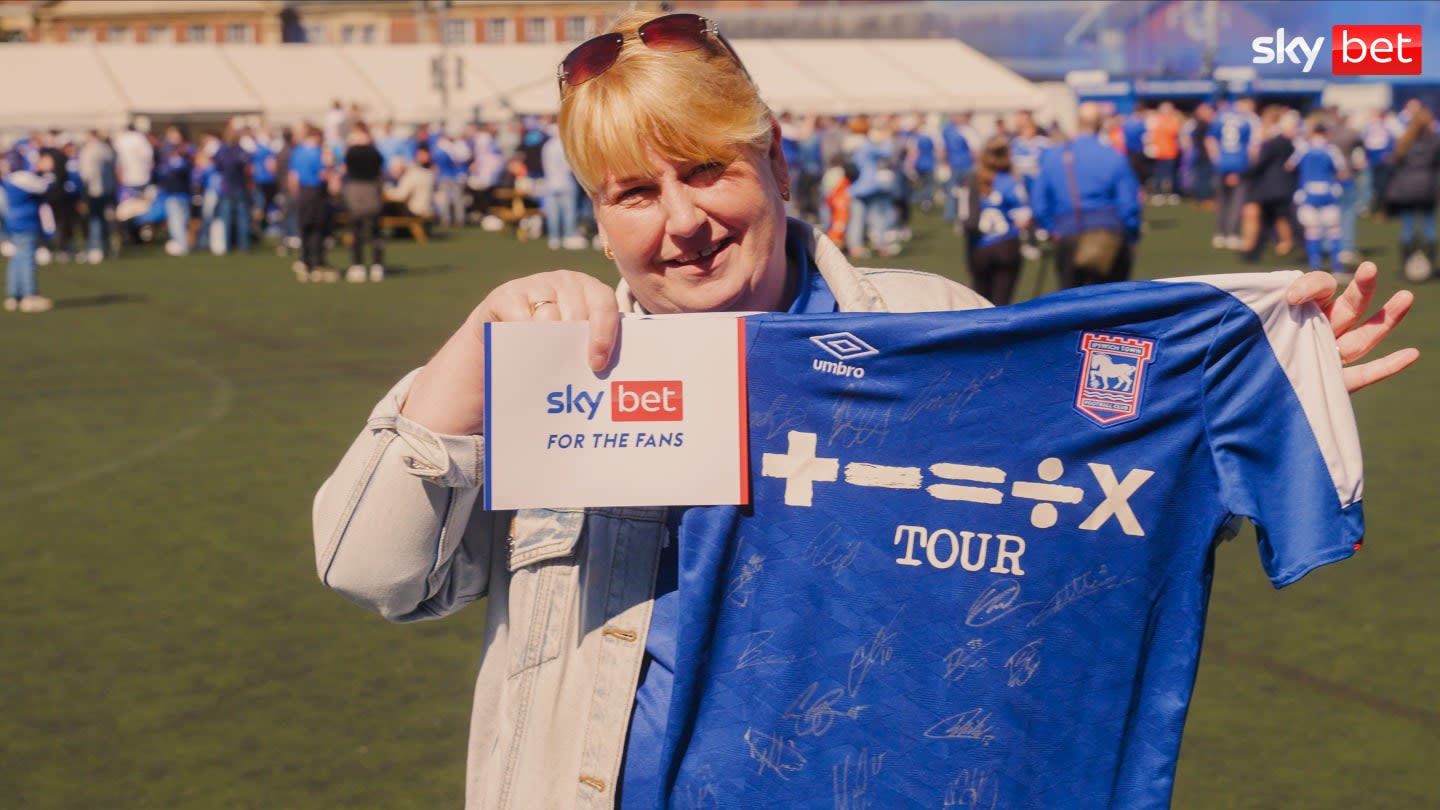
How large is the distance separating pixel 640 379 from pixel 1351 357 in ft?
3.02

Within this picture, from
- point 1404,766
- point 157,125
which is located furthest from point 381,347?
point 157,125

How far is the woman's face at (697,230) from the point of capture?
188 centimetres

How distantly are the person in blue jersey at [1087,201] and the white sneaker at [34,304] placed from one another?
10.8m

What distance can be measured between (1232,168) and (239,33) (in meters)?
61.2

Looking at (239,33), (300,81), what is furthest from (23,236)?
(239,33)

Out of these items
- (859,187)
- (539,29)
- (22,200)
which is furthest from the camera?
(539,29)

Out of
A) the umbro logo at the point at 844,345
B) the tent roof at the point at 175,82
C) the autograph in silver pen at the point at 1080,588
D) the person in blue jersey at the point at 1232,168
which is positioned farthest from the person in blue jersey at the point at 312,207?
the tent roof at the point at 175,82

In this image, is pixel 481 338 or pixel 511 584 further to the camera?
pixel 511 584

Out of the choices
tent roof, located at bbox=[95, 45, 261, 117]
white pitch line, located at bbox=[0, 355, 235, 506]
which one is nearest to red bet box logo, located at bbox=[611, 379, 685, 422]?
white pitch line, located at bbox=[0, 355, 235, 506]

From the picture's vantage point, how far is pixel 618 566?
193 cm

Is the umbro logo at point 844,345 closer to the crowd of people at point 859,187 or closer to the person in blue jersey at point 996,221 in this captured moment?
the crowd of people at point 859,187

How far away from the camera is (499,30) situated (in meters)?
74.9

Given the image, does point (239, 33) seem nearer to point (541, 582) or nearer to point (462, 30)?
point (462, 30)

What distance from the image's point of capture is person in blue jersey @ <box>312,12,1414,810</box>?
70.7 inches
